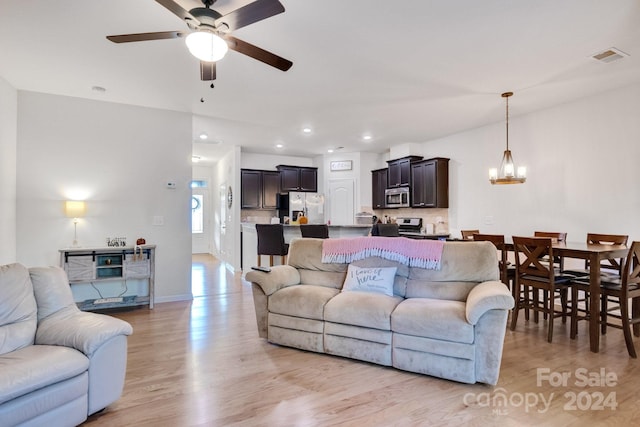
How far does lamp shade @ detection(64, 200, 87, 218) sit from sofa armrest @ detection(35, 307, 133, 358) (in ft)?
7.79

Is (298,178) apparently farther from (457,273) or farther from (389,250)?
(457,273)

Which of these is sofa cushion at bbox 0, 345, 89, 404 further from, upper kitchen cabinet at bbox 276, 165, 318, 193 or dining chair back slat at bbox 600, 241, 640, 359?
upper kitchen cabinet at bbox 276, 165, 318, 193

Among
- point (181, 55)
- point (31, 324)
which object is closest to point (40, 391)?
point (31, 324)

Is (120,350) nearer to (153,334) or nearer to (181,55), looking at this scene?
(153,334)

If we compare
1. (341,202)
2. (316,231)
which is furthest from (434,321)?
(341,202)

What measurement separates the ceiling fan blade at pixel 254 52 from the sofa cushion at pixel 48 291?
2.09 metres

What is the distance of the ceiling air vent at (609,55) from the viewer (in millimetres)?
3111

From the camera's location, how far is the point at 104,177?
179 inches

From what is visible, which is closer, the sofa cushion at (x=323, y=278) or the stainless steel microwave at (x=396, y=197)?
the sofa cushion at (x=323, y=278)

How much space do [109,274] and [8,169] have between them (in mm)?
1671

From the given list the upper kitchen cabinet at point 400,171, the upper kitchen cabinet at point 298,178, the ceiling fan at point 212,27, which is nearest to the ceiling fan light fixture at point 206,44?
the ceiling fan at point 212,27

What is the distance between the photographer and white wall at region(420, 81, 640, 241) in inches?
159

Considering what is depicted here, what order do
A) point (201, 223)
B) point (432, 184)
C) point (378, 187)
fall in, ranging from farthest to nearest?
point (201, 223) < point (378, 187) < point (432, 184)

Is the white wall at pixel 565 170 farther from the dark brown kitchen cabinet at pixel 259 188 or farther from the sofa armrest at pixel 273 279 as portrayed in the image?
the dark brown kitchen cabinet at pixel 259 188
